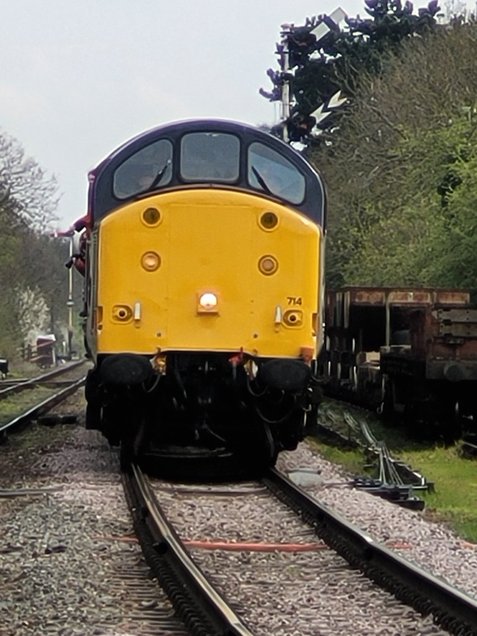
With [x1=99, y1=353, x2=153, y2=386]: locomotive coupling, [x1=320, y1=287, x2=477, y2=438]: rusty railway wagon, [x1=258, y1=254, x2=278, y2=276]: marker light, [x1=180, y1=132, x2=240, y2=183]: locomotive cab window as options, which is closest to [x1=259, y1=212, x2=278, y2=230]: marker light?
[x1=258, y1=254, x2=278, y2=276]: marker light

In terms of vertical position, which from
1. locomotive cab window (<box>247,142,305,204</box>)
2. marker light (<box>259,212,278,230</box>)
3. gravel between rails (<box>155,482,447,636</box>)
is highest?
locomotive cab window (<box>247,142,305,204</box>)

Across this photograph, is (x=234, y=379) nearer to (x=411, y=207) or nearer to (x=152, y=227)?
(x=152, y=227)

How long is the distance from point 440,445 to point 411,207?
1387 centimetres

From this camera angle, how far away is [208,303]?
40.9ft

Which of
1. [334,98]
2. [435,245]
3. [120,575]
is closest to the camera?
[120,575]

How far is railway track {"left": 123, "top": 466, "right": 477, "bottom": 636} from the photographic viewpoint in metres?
6.77

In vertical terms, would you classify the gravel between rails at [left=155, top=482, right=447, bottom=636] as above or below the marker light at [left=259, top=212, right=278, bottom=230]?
below

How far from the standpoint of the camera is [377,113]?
39.8 meters

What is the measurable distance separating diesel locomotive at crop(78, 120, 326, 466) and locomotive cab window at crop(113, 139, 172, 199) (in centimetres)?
1

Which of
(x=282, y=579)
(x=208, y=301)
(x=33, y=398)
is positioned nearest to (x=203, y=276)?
(x=208, y=301)

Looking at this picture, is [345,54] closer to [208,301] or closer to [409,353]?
[409,353]

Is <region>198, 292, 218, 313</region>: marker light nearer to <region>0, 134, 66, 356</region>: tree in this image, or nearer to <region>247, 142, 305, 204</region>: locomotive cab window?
<region>247, 142, 305, 204</region>: locomotive cab window

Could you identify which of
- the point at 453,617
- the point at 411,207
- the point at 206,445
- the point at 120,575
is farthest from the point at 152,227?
the point at 411,207

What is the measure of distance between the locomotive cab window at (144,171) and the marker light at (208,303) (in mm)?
1213
